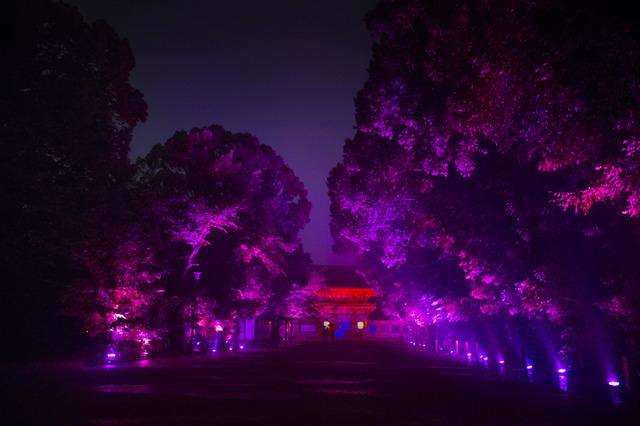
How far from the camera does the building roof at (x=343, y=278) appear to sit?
87.2 meters

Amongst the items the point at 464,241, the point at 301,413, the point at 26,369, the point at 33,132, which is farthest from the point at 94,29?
the point at 301,413

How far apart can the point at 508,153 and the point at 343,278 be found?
7625cm

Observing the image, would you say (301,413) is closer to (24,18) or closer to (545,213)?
(545,213)

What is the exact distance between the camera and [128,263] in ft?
75.1

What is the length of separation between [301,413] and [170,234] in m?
22.0

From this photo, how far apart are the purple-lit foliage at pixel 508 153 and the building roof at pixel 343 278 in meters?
58.9

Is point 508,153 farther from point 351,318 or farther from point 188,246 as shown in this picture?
point 351,318

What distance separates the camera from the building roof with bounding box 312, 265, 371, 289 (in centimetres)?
8723

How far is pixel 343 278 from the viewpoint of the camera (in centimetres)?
9125

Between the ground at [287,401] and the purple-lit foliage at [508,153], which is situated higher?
the purple-lit foliage at [508,153]

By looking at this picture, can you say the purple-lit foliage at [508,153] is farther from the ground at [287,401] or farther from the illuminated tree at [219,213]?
the illuminated tree at [219,213]

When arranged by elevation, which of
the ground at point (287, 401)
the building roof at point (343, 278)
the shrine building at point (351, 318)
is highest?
the building roof at point (343, 278)

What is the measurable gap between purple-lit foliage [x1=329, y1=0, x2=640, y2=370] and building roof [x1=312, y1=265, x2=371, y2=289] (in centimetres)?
5891

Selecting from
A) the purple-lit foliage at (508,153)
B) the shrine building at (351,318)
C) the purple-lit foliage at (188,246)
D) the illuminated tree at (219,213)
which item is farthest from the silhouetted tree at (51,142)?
Result: the shrine building at (351,318)
